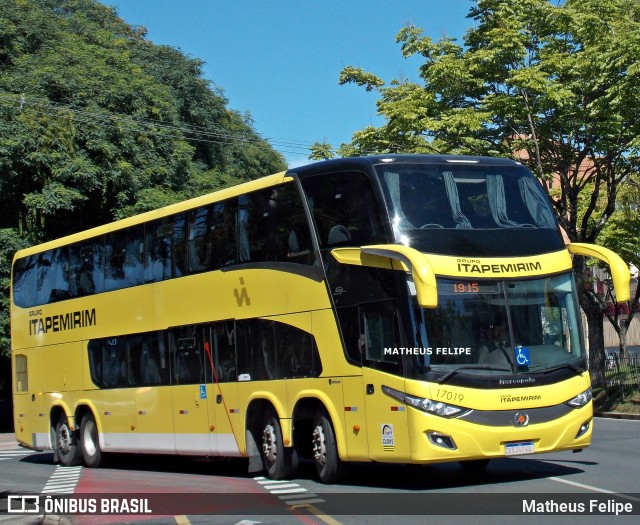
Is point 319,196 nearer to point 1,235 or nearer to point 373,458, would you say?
point 373,458

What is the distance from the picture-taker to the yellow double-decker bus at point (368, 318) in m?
12.1

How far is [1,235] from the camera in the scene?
2919cm

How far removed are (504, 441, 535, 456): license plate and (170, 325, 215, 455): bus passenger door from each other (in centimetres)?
574

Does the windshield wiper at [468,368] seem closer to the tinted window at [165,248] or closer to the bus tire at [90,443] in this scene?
the tinted window at [165,248]

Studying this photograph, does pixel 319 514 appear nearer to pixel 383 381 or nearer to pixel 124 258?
pixel 383 381

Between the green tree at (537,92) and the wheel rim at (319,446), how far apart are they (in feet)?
48.5

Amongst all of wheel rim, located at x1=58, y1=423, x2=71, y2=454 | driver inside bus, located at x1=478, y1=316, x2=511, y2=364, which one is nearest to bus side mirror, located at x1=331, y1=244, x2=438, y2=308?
driver inside bus, located at x1=478, y1=316, x2=511, y2=364

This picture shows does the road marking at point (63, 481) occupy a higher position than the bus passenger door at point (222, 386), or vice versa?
A: the bus passenger door at point (222, 386)

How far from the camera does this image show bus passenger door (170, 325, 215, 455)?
16391 mm

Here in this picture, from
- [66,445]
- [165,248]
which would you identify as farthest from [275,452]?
[66,445]

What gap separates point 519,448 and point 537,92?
52.3 ft

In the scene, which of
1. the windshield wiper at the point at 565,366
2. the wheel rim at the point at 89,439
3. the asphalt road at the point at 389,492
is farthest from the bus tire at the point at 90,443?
the windshield wiper at the point at 565,366

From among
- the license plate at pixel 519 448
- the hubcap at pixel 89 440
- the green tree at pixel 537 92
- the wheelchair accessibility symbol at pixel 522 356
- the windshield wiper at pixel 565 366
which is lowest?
the license plate at pixel 519 448

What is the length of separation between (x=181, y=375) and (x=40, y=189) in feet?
48.3
